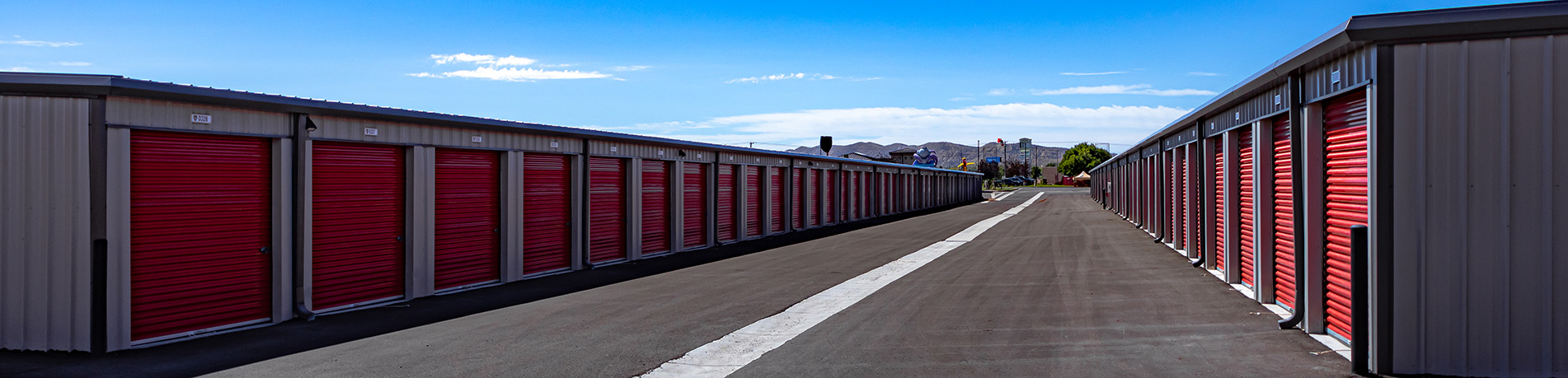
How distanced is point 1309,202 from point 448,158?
1059 cm

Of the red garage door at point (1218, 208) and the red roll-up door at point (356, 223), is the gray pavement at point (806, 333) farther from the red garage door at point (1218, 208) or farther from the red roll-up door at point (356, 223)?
the red roll-up door at point (356, 223)

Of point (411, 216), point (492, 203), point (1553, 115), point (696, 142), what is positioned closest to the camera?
point (1553, 115)

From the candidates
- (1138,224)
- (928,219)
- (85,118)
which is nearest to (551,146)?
(85,118)

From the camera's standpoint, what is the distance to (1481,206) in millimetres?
6055

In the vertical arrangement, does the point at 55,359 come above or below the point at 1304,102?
below

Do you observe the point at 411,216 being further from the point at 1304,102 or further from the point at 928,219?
the point at 928,219

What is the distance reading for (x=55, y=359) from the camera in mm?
7762

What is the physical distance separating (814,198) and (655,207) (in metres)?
11.5

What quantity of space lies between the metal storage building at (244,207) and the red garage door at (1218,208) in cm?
1029

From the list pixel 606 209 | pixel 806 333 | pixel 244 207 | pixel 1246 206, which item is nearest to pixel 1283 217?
pixel 1246 206

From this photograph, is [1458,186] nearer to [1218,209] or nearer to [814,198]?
[1218,209]

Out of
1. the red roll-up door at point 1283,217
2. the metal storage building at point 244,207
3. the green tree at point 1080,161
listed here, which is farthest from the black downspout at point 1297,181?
the green tree at point 1080,161

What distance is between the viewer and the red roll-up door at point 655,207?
58.1ft

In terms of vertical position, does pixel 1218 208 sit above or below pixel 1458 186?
below
